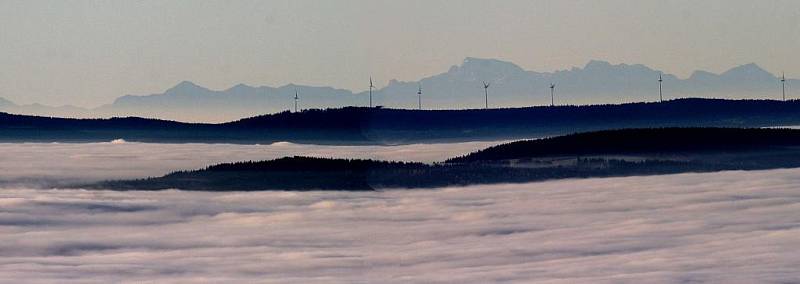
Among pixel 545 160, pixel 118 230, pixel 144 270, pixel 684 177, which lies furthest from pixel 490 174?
pixel 144 270

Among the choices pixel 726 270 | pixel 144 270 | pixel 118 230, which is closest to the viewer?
pixel 726 270

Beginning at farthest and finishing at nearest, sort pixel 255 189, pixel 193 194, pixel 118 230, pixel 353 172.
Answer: pixel 353 172
pixel 255 189
pixel 193 194
pixel 118 230

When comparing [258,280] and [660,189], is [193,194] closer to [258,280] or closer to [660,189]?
[660,189]

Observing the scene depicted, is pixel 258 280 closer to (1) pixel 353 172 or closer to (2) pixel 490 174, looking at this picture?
(2) pixel 490 174

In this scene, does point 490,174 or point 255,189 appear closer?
point 255,189

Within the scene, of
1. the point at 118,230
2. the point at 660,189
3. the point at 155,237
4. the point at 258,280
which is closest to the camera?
the point at 258,280

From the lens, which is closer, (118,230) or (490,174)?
(118,230)

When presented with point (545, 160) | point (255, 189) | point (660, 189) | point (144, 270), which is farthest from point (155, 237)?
point (545, 160)

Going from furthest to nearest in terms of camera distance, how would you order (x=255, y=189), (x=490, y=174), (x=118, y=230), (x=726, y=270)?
(x=490, y=174) → (x=255, y=189) → (x=118, y=230) → (x=726, y=270)
